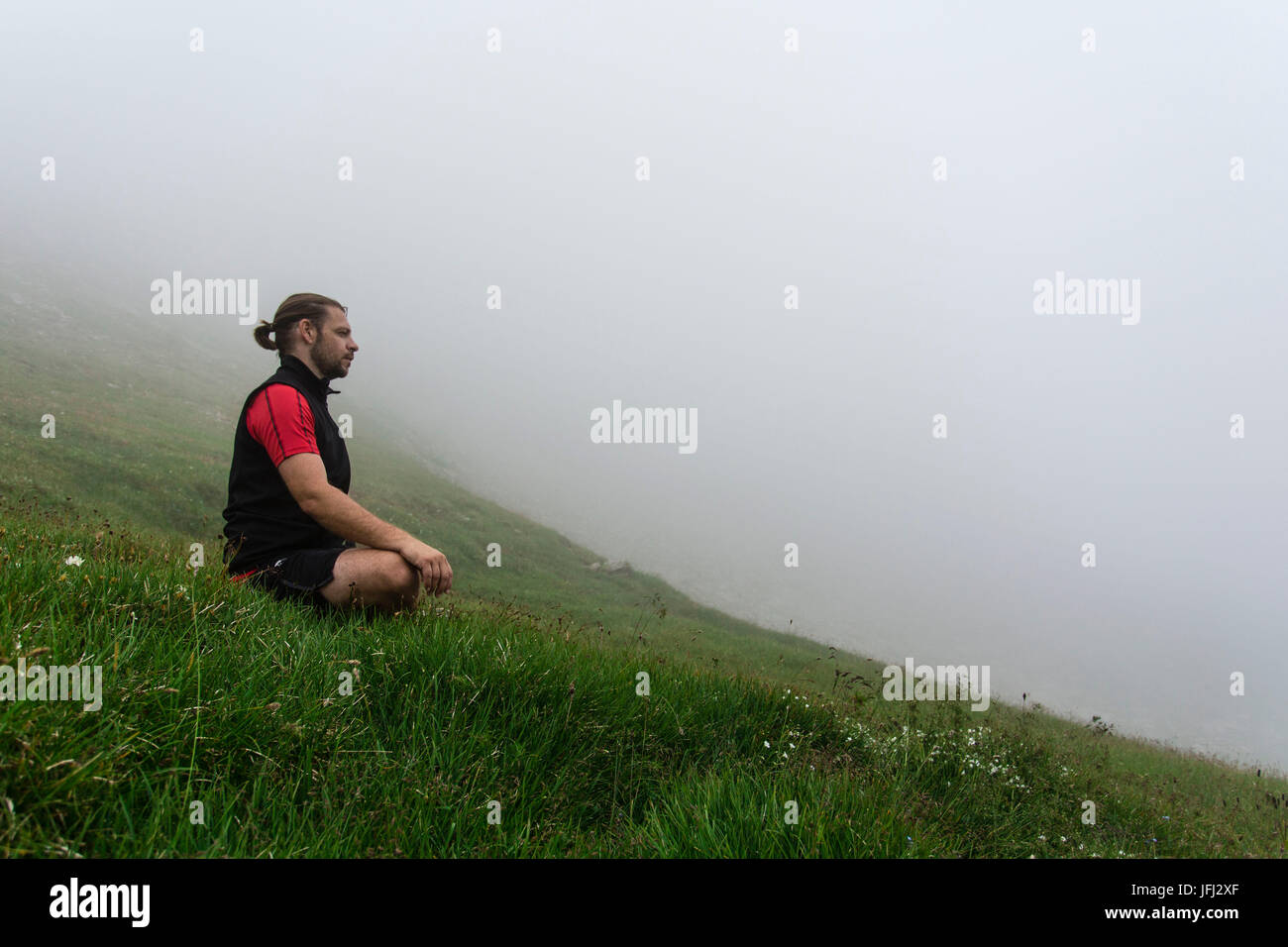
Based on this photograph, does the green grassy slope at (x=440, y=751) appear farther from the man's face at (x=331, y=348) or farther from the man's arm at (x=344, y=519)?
the man's face at (x=331, y=348)

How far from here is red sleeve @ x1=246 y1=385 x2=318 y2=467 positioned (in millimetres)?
5027

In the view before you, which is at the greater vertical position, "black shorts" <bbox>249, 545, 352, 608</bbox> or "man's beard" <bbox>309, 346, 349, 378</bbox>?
"man's beard" <bbox>309, 346, 349, 378</bbox>

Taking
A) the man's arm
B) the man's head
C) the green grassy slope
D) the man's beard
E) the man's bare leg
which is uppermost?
the man's head

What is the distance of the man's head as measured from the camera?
573 centimetres

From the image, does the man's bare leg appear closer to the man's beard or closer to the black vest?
the black vest

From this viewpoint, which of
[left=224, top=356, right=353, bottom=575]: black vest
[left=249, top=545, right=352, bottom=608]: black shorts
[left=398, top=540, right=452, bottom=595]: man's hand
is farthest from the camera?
[left=224, top=356, right=353, bottom=575]: black vest

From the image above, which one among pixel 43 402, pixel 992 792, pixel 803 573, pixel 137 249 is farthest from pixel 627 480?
pixel 992 792

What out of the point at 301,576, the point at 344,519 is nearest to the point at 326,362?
the point at 344,519

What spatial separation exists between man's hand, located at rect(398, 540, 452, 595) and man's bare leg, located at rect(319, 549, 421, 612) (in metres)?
0.10

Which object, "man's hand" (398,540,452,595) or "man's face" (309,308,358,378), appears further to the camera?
"man's face" (309,308,358,378)

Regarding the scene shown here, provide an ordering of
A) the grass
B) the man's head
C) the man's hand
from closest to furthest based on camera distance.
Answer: the grass < the man's hand < the man's head

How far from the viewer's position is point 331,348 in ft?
19.0

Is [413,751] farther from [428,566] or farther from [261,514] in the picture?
[261,514]

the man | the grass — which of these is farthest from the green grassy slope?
the man
